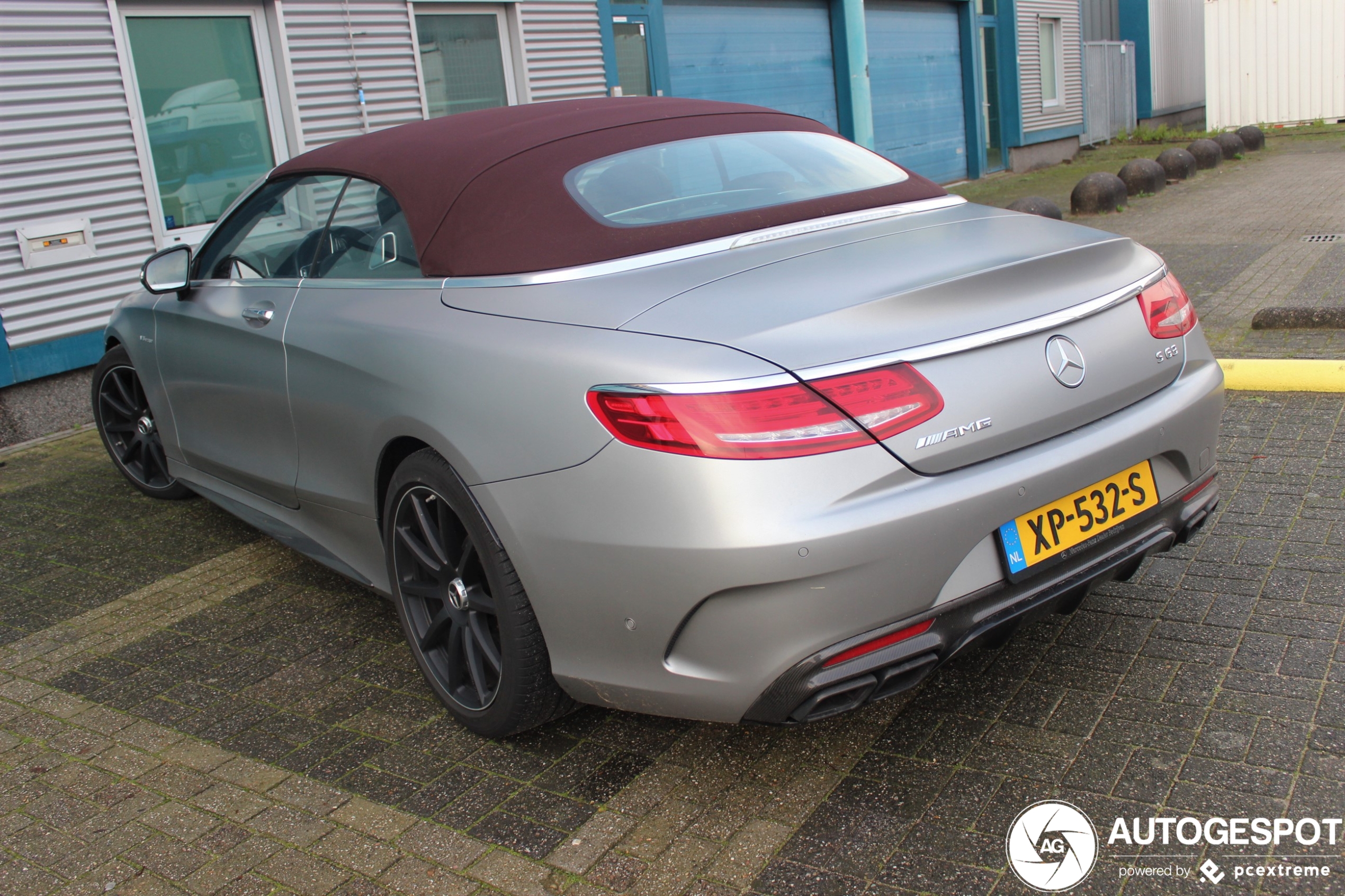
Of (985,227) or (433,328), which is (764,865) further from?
(985,227)

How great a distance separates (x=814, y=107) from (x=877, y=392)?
12.5 meters

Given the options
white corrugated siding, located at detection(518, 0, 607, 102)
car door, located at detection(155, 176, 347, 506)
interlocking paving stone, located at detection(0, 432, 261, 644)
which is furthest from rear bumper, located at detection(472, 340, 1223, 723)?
white corrugated siding, located at detection(518, 0, 607, 102)

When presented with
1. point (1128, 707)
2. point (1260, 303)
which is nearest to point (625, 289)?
point (1128, 707)

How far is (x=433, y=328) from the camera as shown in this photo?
2922 millimetres

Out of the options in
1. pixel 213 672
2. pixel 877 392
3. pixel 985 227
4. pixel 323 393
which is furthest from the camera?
pixel 213 672

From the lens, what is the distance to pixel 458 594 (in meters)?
2.96

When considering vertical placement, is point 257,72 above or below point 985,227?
above

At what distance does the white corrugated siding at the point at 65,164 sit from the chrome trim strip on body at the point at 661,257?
16.7ft

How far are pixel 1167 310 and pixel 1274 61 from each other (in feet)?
72.6

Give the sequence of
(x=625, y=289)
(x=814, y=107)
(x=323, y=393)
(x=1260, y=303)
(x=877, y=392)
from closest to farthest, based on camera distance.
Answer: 1. (x=877, y=392)
2. (x=625, y=289)
3. (x=323, y=393)
4. (x=1260, y=303)
5. (x=814, y=107)

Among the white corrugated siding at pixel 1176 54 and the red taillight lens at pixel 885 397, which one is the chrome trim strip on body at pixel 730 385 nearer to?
the red taillight lens at pixel 885 397

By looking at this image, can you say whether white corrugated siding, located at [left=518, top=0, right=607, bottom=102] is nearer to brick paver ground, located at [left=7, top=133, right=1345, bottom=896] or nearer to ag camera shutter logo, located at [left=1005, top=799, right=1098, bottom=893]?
brick paver ground, located at [left=7, top=133, right=1345, bottom=896]

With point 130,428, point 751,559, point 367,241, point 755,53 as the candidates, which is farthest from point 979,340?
point 755,53

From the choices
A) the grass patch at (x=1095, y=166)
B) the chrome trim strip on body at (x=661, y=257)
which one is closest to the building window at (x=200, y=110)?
the chrome trim strip on body at (x=661, y=257)
